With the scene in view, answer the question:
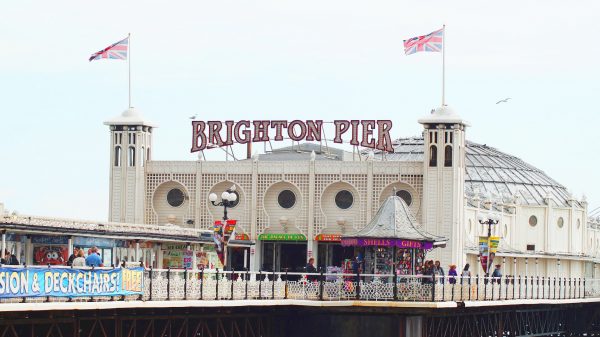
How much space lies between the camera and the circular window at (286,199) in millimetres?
79688

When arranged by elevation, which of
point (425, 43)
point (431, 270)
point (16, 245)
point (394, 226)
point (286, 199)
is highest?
point (425, 43)

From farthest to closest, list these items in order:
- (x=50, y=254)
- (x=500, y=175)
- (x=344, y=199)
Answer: (x=500, y=175)
(x=344, y=199)
(x=50, y=254)

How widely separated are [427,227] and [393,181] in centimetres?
321

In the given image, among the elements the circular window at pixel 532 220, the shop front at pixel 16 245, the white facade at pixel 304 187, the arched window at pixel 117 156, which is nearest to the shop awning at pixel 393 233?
the white facade at pixel 304 187

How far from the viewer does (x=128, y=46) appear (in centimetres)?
7606

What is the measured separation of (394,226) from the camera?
2462 inches

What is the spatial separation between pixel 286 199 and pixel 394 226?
17871 millimetres

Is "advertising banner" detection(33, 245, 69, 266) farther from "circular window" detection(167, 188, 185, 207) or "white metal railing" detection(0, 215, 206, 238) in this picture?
"circular window" detection(167, 188, 185, 207)

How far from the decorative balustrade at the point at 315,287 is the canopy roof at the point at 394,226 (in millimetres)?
1807

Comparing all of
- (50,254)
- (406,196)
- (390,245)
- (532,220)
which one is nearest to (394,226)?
(390,245)

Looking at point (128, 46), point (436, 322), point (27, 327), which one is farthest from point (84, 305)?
point (128, 46)

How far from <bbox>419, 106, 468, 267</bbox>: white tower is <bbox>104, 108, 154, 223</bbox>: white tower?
15.1 meters

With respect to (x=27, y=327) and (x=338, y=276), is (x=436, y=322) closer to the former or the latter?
(x=338, y=276)

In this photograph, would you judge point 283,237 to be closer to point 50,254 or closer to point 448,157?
point 448,157
